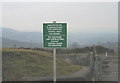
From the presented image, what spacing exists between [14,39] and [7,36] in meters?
0.27

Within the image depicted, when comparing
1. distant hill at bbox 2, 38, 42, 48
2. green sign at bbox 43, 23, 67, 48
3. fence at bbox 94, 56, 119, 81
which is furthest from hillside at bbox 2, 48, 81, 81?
green sign at bbox 43, 23, 67, 48

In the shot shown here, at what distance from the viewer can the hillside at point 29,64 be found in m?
8.83

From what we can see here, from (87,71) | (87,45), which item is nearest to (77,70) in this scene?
(87,71)

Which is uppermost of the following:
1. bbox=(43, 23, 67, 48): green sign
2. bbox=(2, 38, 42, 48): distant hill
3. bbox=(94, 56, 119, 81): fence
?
bbox=(43, 23, 67, 48): green sign

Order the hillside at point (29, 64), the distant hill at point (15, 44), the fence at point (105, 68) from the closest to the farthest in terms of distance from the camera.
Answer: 1. the fence at point (105, 68)
2. the distant hill at point (15, 44)
3. the hillside at point (29, 64)

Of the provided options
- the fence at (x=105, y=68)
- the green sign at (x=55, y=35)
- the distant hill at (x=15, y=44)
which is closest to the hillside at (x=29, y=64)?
the distant hill at (x=15, y=44)

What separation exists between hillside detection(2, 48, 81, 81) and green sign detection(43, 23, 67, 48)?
2.34 metres

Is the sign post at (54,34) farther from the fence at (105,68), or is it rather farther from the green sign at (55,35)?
the fence at (105,68)

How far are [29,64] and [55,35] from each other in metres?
2.77

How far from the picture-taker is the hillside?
29.0 feet

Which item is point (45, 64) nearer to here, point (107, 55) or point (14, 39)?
point (14, 39)

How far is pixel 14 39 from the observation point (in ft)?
28.0

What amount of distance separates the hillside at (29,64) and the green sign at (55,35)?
234cm

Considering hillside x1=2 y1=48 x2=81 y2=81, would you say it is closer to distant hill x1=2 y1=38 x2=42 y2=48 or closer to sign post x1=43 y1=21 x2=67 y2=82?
distant hill x1=2 y1=38 x2=42 y2=48
